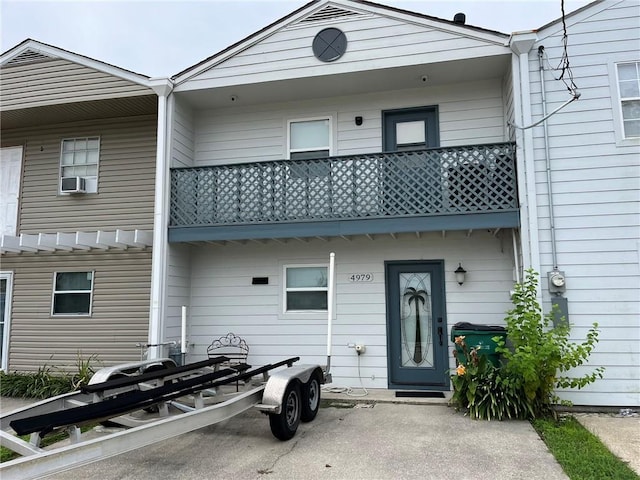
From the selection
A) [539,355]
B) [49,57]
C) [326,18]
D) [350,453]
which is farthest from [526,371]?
[49,57]

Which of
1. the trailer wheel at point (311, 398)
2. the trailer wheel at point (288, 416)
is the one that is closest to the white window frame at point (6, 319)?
the trailer wheel at point (311, 398)

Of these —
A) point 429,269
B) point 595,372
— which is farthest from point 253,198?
point 595,372

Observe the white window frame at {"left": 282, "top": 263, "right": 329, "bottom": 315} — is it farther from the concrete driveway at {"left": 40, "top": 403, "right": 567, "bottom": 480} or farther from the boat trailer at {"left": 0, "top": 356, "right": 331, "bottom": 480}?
the concrete driveway at {"left": 40, "top": 403, "right": 567, "bottom": 480}

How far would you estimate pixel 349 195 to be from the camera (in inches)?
292

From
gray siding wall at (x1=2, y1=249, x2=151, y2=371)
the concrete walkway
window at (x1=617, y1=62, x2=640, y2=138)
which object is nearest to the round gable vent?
window at (x1=617, y1=62, x2=640, y2=138)

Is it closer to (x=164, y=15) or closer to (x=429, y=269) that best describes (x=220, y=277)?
(x=429, y=269)

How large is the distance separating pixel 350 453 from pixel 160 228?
200 inches

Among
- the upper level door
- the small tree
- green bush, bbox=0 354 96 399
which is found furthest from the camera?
the upper level door

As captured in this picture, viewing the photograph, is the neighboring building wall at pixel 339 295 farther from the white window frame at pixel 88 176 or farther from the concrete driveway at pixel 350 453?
the white window frame at pixel 88 176

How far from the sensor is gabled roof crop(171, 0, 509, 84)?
7031 millimetres

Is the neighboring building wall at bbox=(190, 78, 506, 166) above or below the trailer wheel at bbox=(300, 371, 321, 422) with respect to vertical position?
above

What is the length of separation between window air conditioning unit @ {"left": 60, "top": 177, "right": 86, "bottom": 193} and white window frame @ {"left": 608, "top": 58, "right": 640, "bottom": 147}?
9761 mm

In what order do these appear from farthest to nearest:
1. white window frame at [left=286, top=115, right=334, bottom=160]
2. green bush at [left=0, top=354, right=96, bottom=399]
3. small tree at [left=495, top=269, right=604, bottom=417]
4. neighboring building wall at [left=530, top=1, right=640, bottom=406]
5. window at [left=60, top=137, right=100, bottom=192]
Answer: window at [left=60, top=137, right=100, bottom=192] < white window frame at [left=286, top=115, right=334, bottom=160] < green bush at [left=0, top=354, right=96, bottom=399] < neighboring building wall at [left=530, top=1, right=640, bottom=406] < small tree at [left=495, top=269, right=604, bottom=417]

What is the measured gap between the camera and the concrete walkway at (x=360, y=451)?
13.6ft
